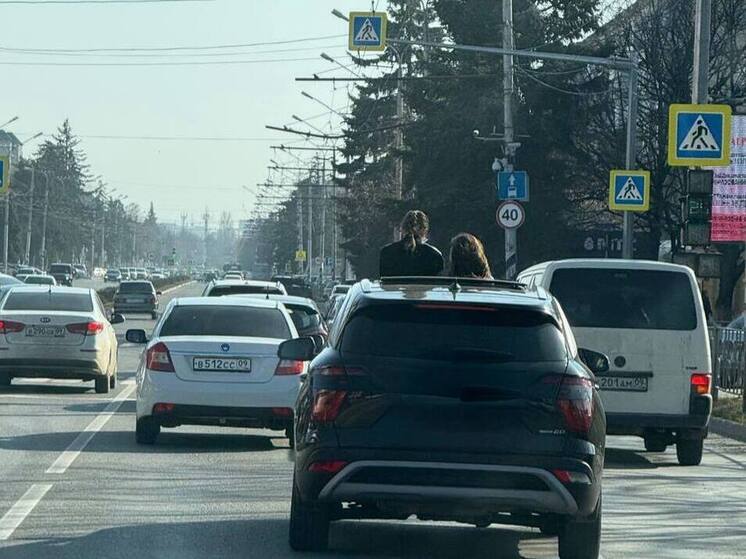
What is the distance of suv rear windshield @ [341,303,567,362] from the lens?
899 centimetres

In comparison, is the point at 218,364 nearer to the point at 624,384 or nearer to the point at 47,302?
the point at 624,384

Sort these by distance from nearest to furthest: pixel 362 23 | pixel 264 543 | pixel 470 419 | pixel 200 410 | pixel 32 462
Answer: pixel 470 419 → pixel 264 543 → pixel 32 462 → pixel 200 410 → pixel 362 23

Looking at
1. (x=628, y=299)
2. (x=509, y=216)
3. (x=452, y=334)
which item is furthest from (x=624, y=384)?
(x=509, y=216)

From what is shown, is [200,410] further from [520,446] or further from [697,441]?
[520,446]

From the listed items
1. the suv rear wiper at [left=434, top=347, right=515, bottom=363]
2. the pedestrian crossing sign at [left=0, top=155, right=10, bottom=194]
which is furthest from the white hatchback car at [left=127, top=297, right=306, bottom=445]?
the pedestrian crossing sign at [left=0, top=155, right=10, bottom=194]

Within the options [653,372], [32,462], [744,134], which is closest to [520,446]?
[32,462]

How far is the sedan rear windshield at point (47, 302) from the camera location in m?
24.3

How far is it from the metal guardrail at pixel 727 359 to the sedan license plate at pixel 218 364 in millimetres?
11156

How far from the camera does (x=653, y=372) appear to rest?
16.2 meters

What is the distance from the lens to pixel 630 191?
110ft

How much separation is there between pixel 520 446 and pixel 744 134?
19.3m

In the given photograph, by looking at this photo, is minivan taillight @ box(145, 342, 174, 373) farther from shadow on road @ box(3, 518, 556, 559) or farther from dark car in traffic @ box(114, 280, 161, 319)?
dark car in traffic @ box(114, 280, 161, 319)

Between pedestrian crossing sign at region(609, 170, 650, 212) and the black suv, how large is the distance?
80.1 feet

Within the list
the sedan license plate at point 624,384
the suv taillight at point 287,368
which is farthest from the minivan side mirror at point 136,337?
the sedan license plate at point 624,384
